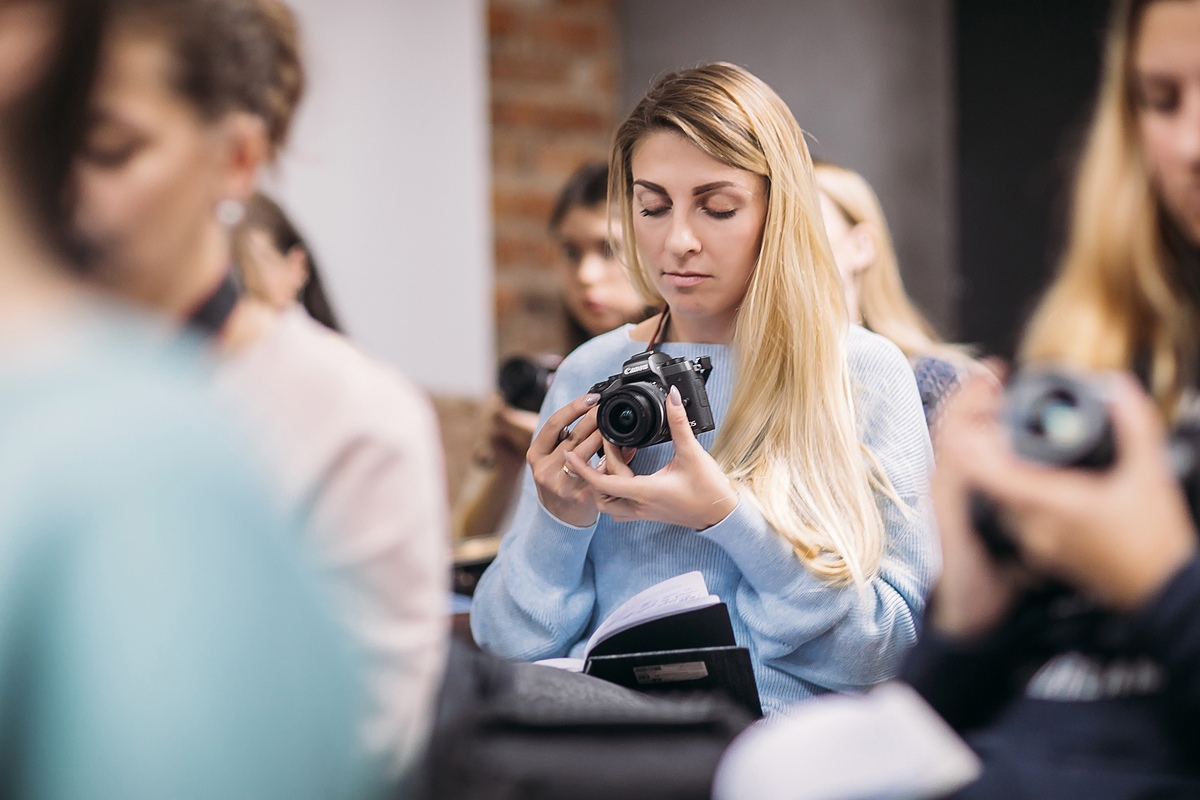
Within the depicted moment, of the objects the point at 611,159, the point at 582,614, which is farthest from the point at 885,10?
the point at 582,614

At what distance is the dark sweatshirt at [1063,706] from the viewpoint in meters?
0.74

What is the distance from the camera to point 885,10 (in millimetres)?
2877

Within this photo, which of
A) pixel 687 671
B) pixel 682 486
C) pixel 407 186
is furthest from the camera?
pixel 407 186

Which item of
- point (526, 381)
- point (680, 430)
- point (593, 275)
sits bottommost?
point (526, 381)

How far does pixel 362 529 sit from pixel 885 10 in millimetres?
2533

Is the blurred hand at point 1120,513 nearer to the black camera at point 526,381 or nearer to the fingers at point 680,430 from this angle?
the fingers at point 680,430

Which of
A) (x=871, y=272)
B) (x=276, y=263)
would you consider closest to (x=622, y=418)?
(x=276, y=263)

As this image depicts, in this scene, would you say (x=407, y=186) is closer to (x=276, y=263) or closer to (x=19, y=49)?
(x=276, y=263)

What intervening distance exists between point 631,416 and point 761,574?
0.67 ft

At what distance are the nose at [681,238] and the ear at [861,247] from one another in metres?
0.65

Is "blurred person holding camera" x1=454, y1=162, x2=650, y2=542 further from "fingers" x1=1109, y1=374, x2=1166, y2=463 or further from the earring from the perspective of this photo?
"fingers" x1=1109, y1=374, x2=1166, y2=463

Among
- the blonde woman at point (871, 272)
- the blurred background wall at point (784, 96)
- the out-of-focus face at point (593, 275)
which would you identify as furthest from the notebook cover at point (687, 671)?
the blurred background wall at point (784, 96)

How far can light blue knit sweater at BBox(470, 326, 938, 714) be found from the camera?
1.18 metres

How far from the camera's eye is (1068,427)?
0.68 m
